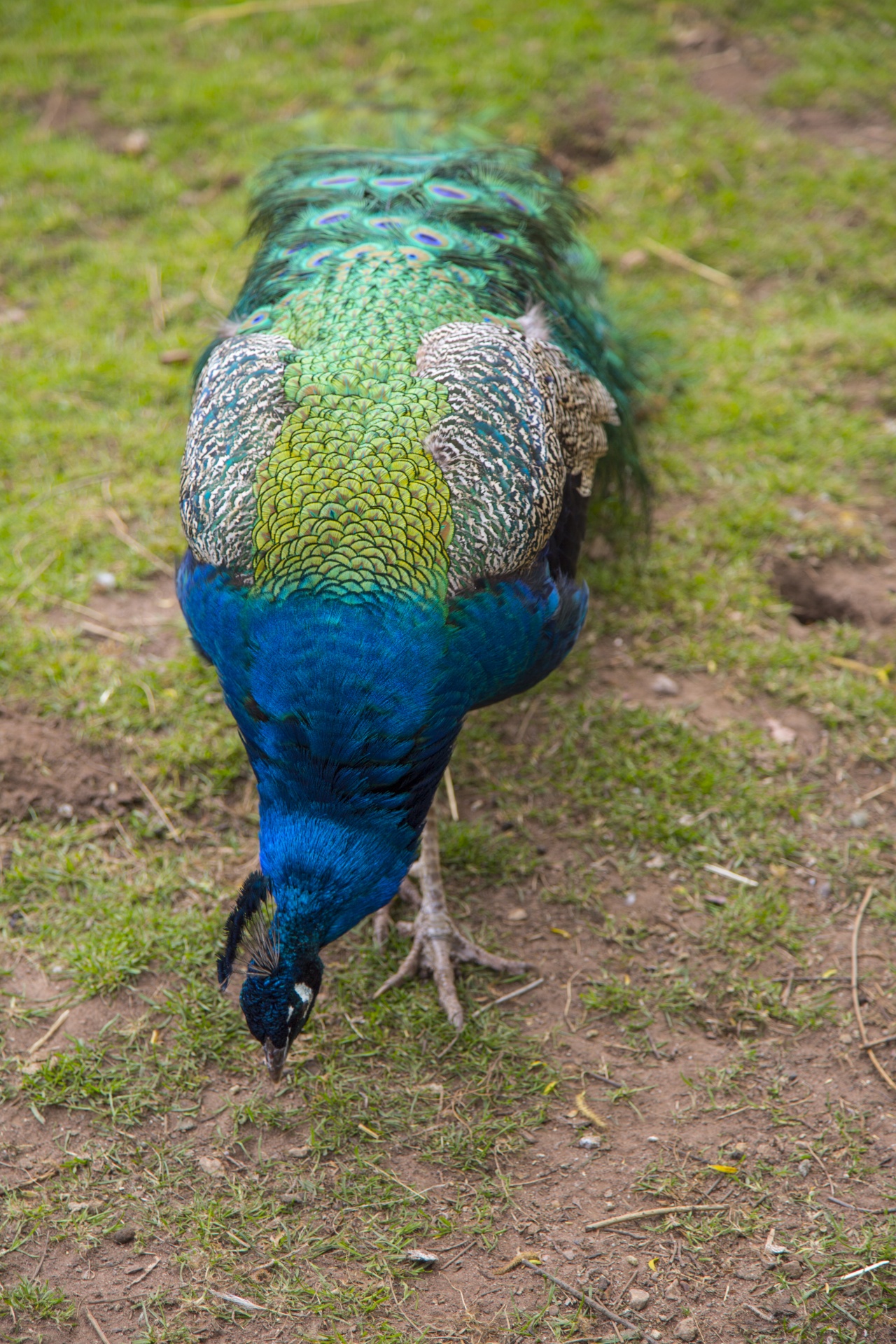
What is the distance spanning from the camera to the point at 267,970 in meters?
2.76

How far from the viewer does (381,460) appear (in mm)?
2939

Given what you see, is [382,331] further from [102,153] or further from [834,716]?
[102,153]

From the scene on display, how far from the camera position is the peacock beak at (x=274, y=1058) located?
287 centimetres

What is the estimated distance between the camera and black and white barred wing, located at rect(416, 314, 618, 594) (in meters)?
2.97

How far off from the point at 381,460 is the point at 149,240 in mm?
4170

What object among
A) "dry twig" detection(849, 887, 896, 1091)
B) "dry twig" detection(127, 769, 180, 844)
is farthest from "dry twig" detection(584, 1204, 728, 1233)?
"dry twig" detection(127, 769, 180, 844)

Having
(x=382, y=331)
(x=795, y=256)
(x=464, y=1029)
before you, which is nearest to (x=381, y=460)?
(x=382, y=331)

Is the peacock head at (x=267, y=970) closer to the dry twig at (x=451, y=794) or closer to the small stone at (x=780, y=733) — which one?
the dry twig at (x=451, y=794)

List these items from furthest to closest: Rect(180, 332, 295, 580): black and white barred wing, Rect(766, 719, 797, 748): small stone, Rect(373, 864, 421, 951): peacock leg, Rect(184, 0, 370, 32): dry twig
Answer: Rect(184, 0, 370, 32): dry twig < Rect(766, 719, 797, 748): small stone < Rect(373, 864, 421, 951): peacock leg < Rect(180, 332, 295, 580): black and white barred wing

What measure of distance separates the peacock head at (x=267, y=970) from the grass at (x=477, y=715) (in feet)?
1.47

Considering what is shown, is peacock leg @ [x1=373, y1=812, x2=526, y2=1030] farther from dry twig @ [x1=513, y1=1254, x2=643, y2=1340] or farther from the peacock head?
dry twig @ [x1=513, y1=1254, x2=643, y2=1340]

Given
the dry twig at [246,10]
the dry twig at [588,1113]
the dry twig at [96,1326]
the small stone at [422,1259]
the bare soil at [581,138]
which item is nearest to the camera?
the dry twig at [96,1326]

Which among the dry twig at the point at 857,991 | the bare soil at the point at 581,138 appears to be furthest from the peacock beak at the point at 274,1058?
the bare soil at the point at 581,138

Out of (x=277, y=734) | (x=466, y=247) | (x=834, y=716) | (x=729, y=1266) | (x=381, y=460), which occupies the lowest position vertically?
(x=729, y=1266)
